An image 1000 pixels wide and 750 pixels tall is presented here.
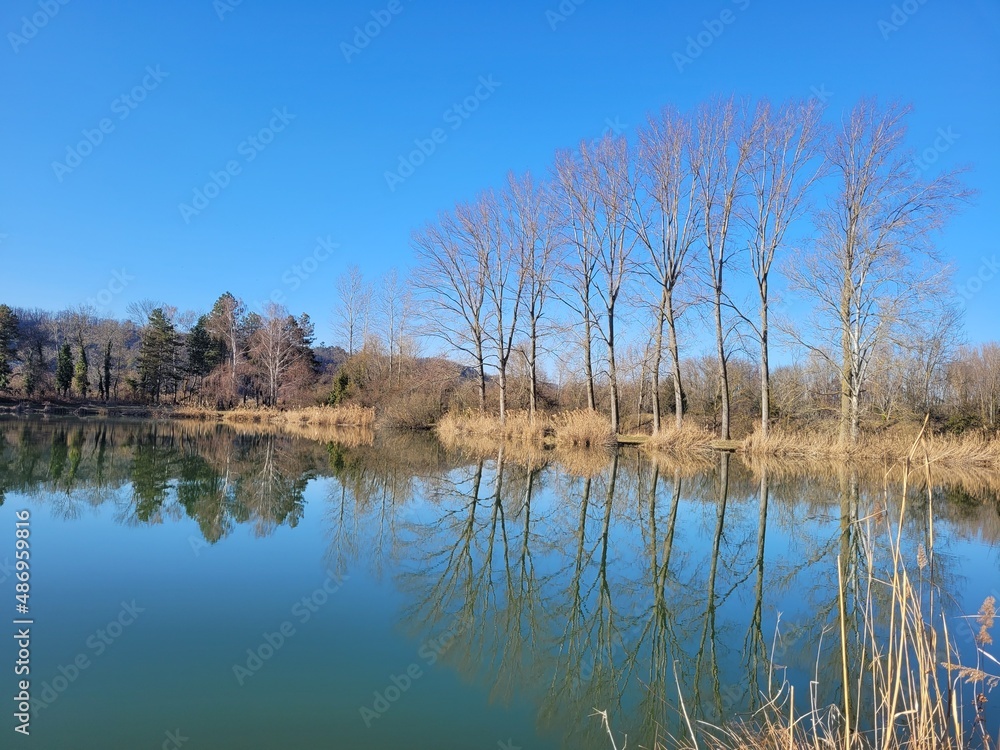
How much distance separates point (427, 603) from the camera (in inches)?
187

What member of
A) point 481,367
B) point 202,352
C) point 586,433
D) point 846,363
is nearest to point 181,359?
point 202,352

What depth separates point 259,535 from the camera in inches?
267

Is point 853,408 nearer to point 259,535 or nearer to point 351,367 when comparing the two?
point 259,535

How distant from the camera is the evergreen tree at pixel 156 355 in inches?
1694

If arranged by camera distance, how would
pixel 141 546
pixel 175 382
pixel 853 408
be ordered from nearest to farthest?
pixel 141 546
pixel 853 408
pixel 175 382

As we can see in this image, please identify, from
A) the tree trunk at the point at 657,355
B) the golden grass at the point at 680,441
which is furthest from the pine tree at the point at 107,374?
the golden grass at the point at 680,441

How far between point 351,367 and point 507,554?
30009mm

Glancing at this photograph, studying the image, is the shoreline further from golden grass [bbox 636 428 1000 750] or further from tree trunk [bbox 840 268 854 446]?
golden grass [bbox 636 428 1000 750]

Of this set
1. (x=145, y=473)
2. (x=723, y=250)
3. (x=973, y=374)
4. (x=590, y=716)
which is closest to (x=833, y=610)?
(x=590, y=716)
